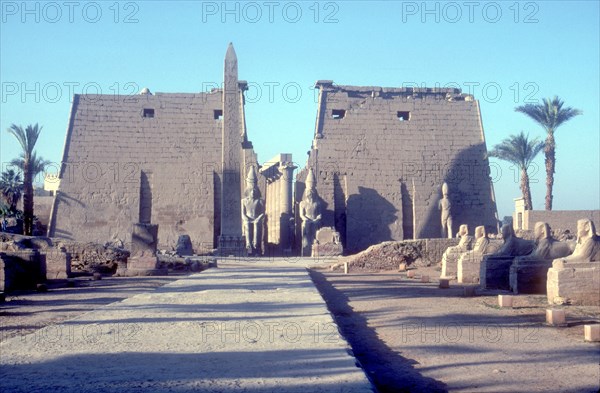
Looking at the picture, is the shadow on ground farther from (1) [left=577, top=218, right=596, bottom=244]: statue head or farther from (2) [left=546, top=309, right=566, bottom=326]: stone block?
(1) [left=577, top=218, right=596, bottom=244]: statue head

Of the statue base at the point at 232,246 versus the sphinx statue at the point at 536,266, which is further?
the statue base at the point at 232,246

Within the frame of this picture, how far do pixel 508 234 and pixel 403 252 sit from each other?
5.98 meters

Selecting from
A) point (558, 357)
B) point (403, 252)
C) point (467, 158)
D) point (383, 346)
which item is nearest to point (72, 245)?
point (403, 252)

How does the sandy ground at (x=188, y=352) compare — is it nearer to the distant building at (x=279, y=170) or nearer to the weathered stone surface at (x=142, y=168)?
the distant building at (x=279, y=170)

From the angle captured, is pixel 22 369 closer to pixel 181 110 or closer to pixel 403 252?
pixel 403 252

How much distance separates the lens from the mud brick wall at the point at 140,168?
24.5m

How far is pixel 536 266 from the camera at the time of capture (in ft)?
33.5

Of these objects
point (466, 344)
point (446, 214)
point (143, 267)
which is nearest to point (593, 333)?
point (466, 344)

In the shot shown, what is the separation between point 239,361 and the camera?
4.58m

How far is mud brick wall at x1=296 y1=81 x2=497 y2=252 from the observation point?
24656 mm

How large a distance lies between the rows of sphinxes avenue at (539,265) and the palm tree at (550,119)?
525 inches

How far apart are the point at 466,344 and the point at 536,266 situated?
468cm

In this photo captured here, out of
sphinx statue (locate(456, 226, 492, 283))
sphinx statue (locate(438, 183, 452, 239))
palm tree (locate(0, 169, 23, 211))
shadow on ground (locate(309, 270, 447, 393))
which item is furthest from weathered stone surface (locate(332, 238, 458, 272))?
palm tree (locate(0, 169, 23, 211))

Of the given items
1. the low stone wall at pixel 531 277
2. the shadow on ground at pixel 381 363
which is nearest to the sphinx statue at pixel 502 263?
the low stone wall at pixel 531 277
